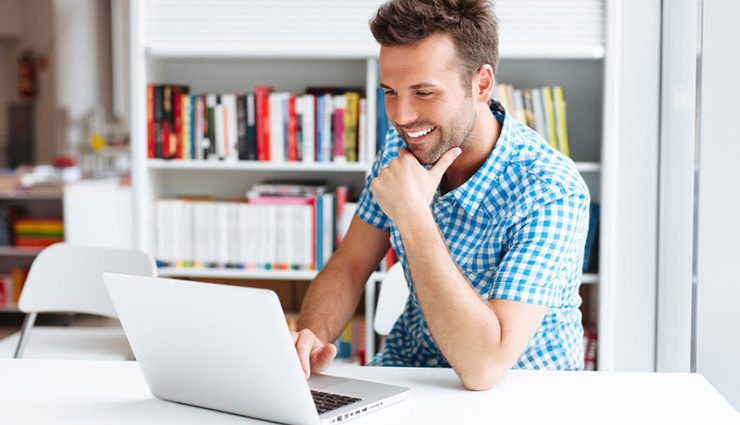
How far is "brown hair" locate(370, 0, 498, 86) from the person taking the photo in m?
1.71

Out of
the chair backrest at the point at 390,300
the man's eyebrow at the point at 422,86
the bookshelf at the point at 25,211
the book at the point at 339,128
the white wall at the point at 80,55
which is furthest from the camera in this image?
the white wall at the point at 80,55

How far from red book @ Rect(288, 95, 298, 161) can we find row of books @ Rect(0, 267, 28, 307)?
8.37 ft

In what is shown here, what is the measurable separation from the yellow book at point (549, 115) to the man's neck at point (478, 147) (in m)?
1.21

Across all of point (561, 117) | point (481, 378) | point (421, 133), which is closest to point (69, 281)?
point (421, 133)

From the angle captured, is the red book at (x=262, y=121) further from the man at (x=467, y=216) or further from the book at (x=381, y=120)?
the man at (x=467, y=216)

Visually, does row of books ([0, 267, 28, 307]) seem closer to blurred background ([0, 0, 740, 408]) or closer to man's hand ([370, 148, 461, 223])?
blurred background ([0, 0, 740, 408])

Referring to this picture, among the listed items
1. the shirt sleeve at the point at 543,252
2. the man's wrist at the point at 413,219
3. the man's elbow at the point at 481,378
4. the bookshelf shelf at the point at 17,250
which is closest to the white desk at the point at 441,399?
the man's elbow at the point at 481,378

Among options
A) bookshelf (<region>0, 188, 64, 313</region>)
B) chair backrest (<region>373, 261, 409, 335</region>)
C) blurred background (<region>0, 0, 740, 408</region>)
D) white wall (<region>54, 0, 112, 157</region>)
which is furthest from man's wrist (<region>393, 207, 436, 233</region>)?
white wall (<region>54, 0, 112, 157</region>)

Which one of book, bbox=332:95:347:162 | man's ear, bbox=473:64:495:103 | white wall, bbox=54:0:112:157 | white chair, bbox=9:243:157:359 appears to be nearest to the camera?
man's ear, bbox=473:64:495:103

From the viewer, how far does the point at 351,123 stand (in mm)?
3162

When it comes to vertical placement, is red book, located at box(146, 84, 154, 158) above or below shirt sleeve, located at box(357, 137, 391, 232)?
above

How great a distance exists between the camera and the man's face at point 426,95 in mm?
1708

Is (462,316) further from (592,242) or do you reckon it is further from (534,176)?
(592,242)

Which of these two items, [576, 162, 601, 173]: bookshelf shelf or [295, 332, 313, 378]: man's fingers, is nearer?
[295, 332, 313, 378]: man's fingers
